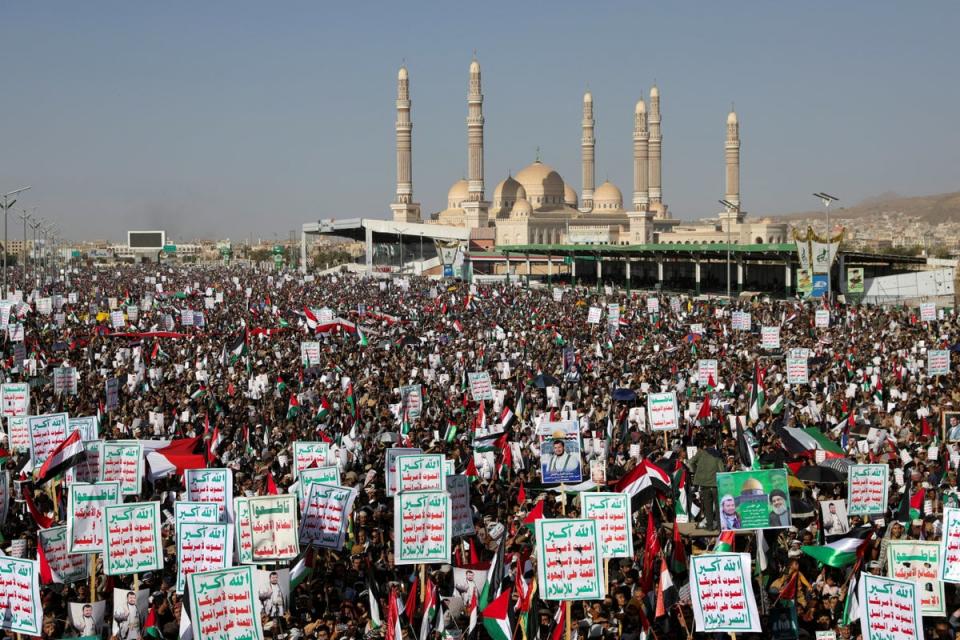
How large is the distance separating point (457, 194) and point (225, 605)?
107135 mm

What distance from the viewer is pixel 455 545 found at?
394 inches

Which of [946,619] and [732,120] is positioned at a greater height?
[732,120]

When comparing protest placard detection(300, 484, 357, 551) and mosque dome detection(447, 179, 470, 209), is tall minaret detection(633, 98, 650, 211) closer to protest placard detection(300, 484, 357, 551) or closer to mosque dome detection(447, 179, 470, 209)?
mosque dome detection(447, 179, 470, 209)

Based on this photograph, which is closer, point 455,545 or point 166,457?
point 455,545

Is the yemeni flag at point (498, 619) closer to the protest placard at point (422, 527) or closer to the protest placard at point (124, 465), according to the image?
the protest placard at point (422, 527)

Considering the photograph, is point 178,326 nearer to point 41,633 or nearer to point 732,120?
point 41,633

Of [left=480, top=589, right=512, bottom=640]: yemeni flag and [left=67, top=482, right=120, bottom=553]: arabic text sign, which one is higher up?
[left=67, top=482, right=120, bottom=553]: arabic text sign

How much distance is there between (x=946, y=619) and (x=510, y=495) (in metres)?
4.93

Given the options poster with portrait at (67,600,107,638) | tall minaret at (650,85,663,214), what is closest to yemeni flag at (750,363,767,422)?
poster with portrait at (67,600,107,638)

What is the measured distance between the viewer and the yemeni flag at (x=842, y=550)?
8.70m

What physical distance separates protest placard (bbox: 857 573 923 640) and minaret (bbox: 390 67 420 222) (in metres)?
94.1

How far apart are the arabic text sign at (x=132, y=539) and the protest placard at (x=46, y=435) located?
409 cm

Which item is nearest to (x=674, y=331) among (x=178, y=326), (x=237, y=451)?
(x=178, y=326)

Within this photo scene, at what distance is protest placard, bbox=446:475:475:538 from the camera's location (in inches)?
387
